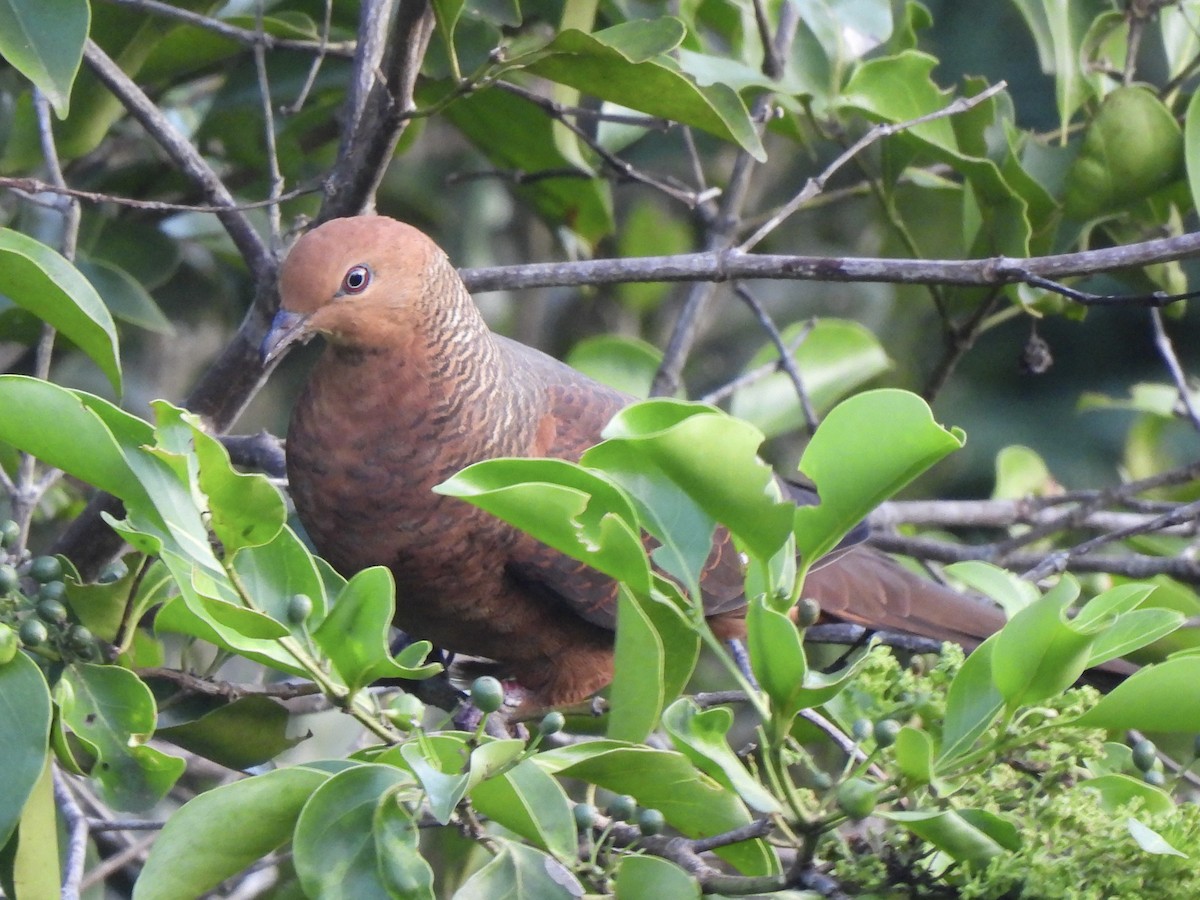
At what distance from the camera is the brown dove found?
74.8 inches

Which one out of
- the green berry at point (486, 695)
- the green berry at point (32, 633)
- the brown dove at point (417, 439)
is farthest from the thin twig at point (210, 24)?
the green berry at point (486, 695)

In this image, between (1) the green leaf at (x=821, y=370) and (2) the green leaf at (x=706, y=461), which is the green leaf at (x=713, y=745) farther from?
(1) the green leaf at (x=821, y=370)

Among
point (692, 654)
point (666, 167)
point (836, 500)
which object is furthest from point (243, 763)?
point (666, 167)

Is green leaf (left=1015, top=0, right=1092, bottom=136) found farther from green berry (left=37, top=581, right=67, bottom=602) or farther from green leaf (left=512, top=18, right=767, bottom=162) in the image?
green berry (left=37, top=581, right=67, bottom=602)

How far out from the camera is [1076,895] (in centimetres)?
111

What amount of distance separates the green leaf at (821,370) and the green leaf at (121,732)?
173 cm

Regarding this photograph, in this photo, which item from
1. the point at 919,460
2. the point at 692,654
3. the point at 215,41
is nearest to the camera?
the point at 919,460

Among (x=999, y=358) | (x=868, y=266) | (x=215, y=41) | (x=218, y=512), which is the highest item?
(x=215, y=41)

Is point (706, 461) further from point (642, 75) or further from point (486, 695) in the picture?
point (642, 75)

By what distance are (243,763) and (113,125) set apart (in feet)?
4.62

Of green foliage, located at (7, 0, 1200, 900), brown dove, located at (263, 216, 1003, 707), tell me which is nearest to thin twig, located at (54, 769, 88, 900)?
green foliage, located at (7, 0, 1200, 900)

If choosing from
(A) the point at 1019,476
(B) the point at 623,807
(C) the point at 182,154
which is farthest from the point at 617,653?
(A) the point at 1019,476

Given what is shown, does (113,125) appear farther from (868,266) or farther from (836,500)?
(836,500)

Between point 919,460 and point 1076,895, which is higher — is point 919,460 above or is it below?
above
